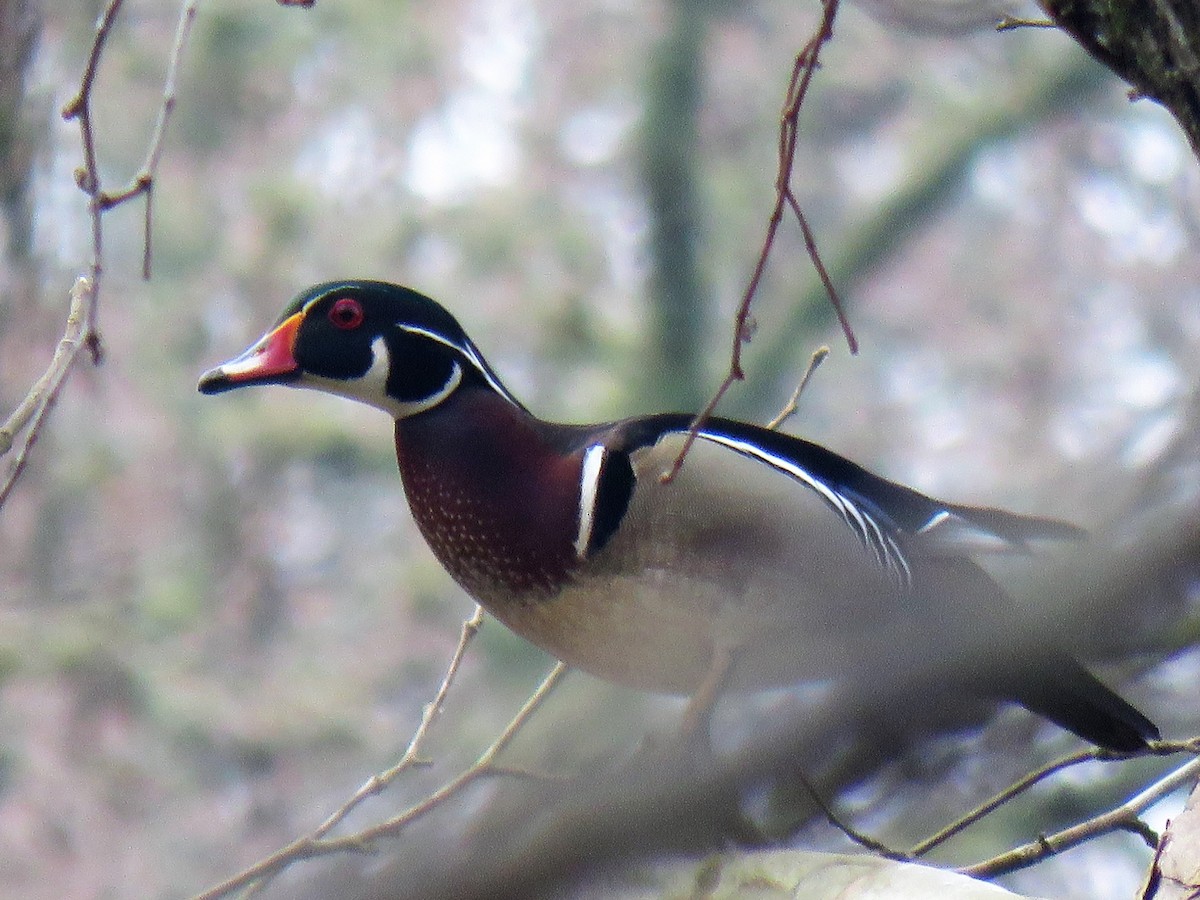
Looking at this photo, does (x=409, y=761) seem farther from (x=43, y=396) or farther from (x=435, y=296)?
(x=435, y=296)

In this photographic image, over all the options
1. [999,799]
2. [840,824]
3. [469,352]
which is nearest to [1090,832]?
[999,799]

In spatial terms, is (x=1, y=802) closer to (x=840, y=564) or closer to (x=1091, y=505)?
(x=840, y=564)

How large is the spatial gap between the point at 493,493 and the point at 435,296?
18.9ft

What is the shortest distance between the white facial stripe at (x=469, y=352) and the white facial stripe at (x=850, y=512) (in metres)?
0.23

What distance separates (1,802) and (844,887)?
5003 millimetres

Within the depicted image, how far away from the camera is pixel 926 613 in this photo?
1578 millimetres

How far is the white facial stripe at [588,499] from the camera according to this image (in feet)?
5.15

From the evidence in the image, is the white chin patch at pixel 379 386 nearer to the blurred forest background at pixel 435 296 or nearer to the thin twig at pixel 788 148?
the thin twig at pixel 788 148

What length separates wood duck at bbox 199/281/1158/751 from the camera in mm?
1562

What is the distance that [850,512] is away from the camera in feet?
5.32

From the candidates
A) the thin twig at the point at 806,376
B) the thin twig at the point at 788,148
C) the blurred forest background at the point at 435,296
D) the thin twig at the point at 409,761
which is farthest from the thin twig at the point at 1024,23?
the blurred forest background at the point at 435,296

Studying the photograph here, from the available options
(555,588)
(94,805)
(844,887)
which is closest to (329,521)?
(94,805)

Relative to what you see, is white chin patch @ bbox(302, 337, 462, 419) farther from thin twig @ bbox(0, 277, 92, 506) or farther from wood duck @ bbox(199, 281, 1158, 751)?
thin twig @ bbox(0, 277, 92, 506)

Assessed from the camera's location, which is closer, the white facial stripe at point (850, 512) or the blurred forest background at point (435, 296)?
the white facial stripe at point (850, 512)
